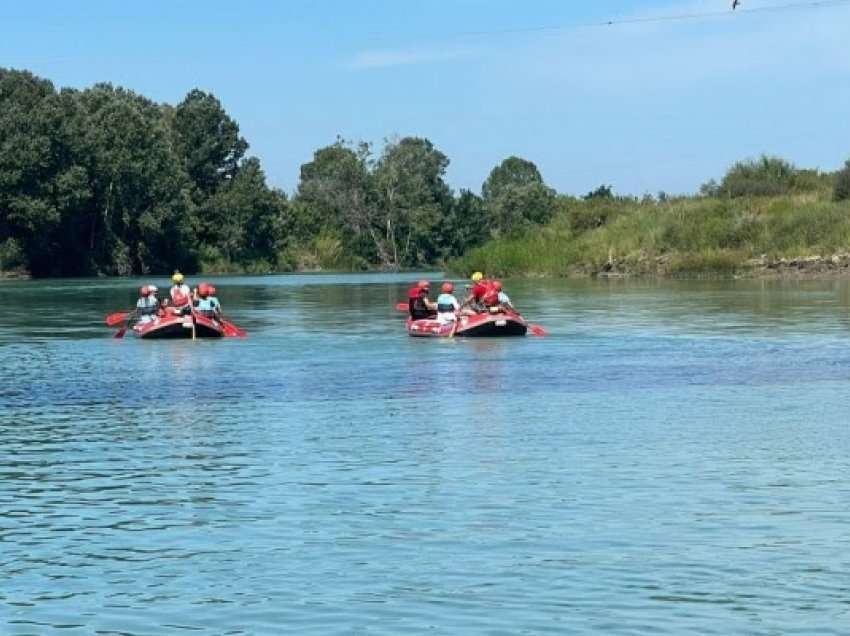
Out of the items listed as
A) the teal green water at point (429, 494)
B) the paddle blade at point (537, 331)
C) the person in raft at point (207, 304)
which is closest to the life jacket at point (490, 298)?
the paddle blade at point (537, 331)

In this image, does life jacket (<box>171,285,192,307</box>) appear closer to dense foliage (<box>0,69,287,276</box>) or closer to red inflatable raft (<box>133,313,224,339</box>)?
red inflatable raft (<box>133,313,224,339</box>)

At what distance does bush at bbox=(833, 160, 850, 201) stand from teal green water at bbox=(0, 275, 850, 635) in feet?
155

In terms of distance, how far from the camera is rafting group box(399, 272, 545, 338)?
40094 millimetres

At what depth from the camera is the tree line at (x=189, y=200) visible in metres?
109


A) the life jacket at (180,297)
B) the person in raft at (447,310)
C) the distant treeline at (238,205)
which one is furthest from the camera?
the distant treeline at (238,205)

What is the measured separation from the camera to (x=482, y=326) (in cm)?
4012

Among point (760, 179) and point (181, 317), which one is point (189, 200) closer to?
point (760, 179)

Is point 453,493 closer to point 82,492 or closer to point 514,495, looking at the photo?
point 514,495

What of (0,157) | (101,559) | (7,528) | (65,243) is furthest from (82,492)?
(65,243)

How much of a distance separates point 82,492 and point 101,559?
3446mm

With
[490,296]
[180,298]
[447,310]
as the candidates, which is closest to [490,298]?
[490,296]

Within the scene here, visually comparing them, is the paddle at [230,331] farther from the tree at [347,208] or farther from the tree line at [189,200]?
the tree at [347,208]

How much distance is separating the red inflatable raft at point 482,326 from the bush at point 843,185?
43953mm

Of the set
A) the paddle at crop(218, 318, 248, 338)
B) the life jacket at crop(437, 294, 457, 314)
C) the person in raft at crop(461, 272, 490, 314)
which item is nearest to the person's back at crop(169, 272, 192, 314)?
the paddle at crop(218, 318, 248, 338)
